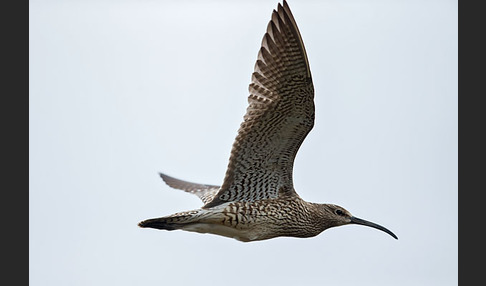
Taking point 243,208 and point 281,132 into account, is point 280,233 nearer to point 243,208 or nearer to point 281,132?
point 243,208

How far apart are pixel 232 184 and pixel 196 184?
10.9ft

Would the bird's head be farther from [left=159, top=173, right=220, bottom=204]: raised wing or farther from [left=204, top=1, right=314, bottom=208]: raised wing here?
[left=159, top=173, right=220, bottom=204]: raised wing

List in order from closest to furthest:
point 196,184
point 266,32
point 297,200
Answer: point 266,32 → point 297,200 → point 196,184

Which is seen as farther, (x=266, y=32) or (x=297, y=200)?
(x=297, y=200)

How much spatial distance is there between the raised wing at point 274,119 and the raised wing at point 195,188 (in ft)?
5.52

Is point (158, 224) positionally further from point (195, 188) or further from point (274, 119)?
point (195, 188)

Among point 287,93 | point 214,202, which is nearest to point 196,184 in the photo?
point 214,202

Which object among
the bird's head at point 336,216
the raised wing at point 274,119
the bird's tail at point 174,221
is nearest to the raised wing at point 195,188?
the raised wing at point 274,119

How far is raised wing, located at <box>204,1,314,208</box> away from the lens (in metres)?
12.1

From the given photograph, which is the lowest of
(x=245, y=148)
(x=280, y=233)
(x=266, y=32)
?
(x=280, y=233)

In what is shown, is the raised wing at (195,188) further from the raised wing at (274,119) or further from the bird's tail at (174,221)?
the bird's tail at (174,221)

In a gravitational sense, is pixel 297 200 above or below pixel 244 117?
below

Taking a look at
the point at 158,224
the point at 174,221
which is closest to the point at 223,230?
the point at 174,221

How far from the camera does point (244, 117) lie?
40.8ft
